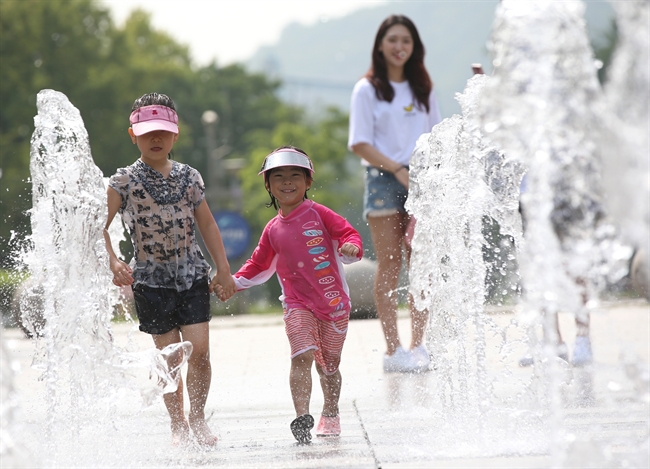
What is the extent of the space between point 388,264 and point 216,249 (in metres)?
1.60

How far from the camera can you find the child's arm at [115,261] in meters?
3.89

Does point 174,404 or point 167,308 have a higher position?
point 167,308

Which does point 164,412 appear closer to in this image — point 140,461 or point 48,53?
point 140,461

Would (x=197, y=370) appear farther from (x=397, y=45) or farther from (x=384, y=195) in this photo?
(x=397, y=45)

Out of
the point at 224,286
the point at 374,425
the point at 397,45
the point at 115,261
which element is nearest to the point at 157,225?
the point at 115,261

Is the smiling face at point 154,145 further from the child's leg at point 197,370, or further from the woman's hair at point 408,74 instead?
the woman's hair at point 408,74

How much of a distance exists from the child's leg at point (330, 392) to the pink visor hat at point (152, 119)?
117cm

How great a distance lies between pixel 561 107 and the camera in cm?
291

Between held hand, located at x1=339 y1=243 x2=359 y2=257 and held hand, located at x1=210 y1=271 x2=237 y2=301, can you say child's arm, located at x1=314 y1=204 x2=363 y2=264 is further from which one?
→ held hand, located at x1=210 y1=271 x2=237 y2=301

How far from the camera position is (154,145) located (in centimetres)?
411

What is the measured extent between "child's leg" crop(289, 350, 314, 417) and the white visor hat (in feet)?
2.53

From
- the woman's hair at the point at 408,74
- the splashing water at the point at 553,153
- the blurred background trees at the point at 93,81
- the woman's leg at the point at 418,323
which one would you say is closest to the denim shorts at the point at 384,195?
the woman's leg at the point at 418,323

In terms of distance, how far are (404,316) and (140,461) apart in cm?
520

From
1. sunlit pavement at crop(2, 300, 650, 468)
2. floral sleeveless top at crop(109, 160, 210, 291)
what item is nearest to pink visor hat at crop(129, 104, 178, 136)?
floral sleeveless top at crop(109, 160, 210, 291)
